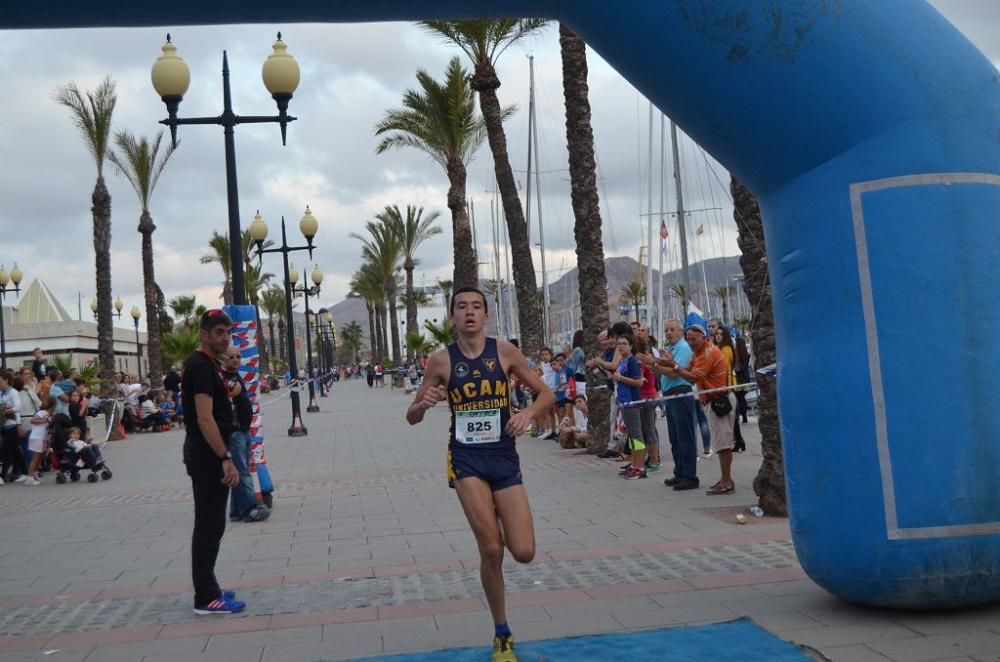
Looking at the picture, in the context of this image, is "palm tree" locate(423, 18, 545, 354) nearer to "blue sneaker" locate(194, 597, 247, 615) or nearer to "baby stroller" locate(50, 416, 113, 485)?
"baby stroller" locate(50, 416, 113, 485)

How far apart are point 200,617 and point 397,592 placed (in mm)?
1263

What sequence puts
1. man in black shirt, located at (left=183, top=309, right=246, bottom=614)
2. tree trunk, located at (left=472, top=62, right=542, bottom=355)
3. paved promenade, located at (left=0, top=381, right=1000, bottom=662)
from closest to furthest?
paved promenade, located at (left=0, top=381, right=1000, bottom=662)
man in black shirt, located at (left=183, top=309, right=246, bottom=614)
tree trunk, located at (left=472, top=62, right=542, bottom=355)

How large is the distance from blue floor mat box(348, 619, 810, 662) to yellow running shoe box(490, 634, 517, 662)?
0.10 metres

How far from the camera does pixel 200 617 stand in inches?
254

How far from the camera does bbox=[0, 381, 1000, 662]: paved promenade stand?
5582 millimetres

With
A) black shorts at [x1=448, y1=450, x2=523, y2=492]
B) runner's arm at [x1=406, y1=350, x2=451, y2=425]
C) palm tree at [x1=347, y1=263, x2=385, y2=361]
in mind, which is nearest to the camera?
black shorts at [x1=448, y1=450, x2=523, y2=492]

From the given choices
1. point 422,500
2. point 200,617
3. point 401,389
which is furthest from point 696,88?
point 401,389

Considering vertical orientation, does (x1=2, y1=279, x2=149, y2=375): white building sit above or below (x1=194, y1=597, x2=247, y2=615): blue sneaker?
above

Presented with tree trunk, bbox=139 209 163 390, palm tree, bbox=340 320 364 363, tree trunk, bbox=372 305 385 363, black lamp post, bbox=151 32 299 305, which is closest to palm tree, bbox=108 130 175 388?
tree trunk, bbox=139 209 163 390

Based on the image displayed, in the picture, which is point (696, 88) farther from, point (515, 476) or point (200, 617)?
point (200, 617)

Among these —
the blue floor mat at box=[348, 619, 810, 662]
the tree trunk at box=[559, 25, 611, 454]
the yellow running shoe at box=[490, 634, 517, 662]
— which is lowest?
the blue floor mat at box=[348, 619, 810, 662]

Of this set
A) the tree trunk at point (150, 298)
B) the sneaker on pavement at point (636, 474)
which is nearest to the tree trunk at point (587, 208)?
the sneaker on pavement at point (636, 474)

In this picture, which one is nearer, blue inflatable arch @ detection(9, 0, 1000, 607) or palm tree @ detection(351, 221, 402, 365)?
blue inflatable arch @ detection(9, 0, 1000, 607)

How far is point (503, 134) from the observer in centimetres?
2406
